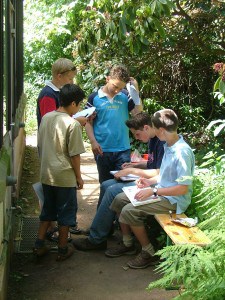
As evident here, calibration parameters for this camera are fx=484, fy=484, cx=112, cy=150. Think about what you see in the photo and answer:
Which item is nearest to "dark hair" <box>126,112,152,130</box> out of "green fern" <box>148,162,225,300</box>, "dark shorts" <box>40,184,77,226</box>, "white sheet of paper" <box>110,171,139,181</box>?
"white sheet of paper" <box>110,171,139,181</box>

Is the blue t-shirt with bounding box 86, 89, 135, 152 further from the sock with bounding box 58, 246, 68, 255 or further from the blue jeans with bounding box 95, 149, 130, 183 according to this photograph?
the sock with bounding box 58, 246, 68, 255

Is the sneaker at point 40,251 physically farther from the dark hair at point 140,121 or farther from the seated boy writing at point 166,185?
the dark hair at point 140,121

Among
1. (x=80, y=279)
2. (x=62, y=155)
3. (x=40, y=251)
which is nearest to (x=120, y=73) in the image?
(x=62, y=155)

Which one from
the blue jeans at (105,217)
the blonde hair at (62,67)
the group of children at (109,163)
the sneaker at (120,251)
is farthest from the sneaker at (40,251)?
the blonde hair at (62,67)

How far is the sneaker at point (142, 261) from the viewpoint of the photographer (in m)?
4.53

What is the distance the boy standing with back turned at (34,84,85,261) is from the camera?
4.38 m

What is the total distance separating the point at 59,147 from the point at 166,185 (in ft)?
3.39

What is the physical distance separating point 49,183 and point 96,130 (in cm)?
106

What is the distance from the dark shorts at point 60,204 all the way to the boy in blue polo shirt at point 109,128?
0.78m

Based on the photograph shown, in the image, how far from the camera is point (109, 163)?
5.30 metres

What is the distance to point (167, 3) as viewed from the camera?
186 inches

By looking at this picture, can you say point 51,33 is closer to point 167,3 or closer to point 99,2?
point 99,2

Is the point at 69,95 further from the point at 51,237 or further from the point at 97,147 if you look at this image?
the point at 51,237

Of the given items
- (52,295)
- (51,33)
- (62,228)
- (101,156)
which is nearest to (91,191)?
(101,156)
